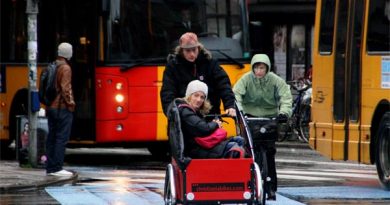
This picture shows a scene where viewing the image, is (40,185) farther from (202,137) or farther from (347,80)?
(202,137)

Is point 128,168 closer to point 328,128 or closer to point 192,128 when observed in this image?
point 328,128

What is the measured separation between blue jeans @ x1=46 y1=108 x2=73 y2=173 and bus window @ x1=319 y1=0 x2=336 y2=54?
346cm

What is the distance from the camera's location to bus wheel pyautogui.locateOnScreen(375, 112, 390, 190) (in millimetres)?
13884

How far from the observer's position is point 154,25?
18000 millimetres

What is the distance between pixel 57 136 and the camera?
15.3 meters

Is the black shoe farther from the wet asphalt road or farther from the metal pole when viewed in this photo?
the metal pole

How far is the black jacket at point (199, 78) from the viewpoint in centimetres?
1144

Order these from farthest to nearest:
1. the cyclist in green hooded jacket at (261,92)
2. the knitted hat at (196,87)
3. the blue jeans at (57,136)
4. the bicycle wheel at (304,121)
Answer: the bicycle wheel at (304,121) < the blue jeans at (57,136) < the cyclist in green hooded jacket at (261,92) < the knitted hat at (196,87)

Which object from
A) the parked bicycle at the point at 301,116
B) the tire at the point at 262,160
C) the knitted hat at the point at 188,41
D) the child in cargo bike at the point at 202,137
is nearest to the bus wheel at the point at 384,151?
the tire at the point at 262,160

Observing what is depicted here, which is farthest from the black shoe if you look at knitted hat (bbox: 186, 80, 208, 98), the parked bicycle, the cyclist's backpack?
the parked bicycle

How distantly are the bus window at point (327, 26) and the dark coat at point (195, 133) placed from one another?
5247 millimetres

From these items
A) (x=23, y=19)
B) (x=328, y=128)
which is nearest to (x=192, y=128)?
(x=328, y=128)

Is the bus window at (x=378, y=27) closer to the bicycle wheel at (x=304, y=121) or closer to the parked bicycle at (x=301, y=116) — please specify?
the parked bicycle at (x=301, y=116)

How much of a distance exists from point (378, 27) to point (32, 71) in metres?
5.02
